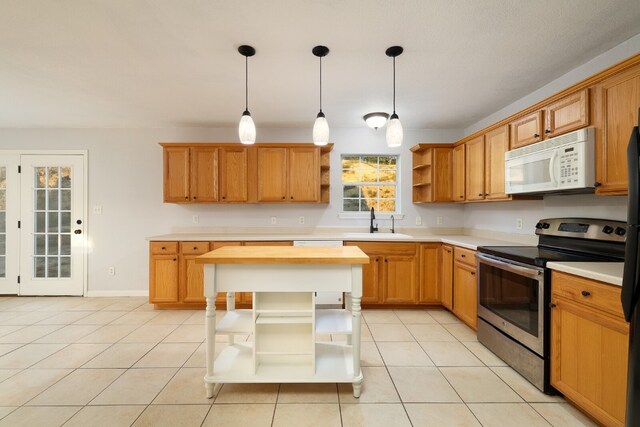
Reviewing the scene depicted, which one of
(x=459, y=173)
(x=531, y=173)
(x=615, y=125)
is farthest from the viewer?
(x=459, y=173)

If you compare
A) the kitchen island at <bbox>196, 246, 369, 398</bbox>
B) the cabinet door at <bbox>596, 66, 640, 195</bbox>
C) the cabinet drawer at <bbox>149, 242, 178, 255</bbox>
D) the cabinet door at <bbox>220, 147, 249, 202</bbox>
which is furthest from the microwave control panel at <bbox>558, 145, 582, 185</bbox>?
the cabinet drawer at <bbox>149, 242, 178, 255</bbox>

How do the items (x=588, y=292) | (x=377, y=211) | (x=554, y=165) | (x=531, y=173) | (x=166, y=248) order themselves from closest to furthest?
(x=588, y=292) → (x=554, y=165) → (x=531, y=173) → (x=166, y=248) → (x=377, y=211)

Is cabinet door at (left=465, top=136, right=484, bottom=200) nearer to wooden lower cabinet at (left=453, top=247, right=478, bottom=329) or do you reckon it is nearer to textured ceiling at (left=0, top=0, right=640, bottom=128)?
textured ceiling at (left=0, top=0, right=640, bottom=128)

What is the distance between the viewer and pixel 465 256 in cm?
293

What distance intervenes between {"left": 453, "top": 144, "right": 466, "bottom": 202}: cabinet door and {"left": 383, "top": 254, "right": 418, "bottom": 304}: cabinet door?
972 millimetres

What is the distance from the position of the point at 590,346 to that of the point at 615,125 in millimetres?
1329

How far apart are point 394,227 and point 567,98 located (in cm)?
238

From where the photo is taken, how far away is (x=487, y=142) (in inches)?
118

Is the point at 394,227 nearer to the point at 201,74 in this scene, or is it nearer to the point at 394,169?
the point at 394,169

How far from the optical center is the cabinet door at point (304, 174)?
3.72 metres

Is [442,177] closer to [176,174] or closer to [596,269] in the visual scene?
[596,269]

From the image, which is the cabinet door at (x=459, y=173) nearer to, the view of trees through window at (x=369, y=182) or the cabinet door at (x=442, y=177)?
the cabinet door at (x=442, y=177)

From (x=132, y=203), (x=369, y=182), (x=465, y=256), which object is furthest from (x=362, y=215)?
(x=132, y=203)

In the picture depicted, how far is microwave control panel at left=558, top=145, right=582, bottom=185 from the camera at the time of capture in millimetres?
1933
